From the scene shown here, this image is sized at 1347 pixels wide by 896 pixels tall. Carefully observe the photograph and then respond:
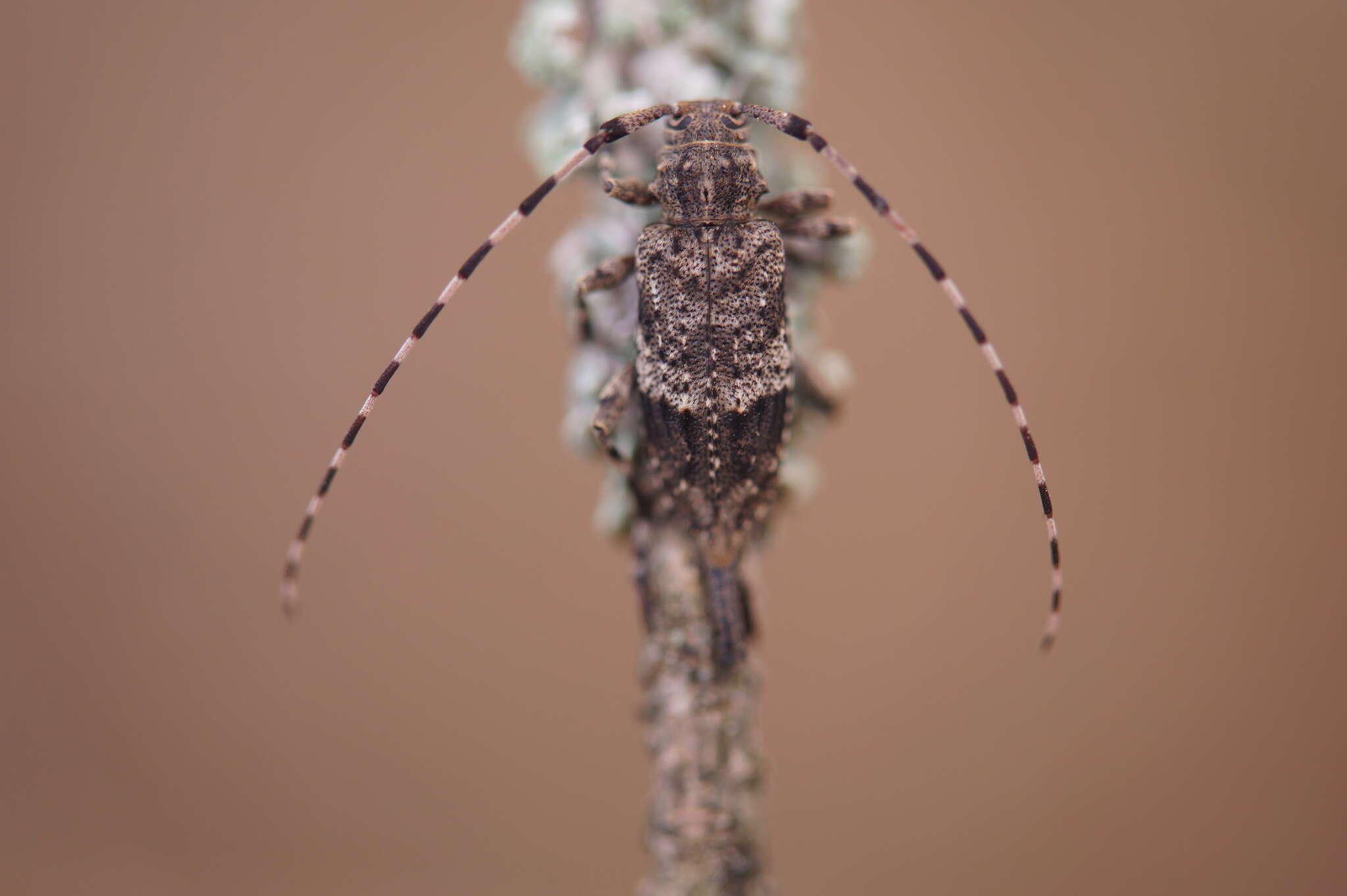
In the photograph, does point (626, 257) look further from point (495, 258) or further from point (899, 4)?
point (899, 4)

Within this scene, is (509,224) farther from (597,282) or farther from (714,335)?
(714,335)

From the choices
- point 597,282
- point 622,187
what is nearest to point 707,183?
point 622,187

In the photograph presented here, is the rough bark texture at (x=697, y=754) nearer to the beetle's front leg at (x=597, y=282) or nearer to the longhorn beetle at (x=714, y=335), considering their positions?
the longhorn beetle at (x=714, y=335)

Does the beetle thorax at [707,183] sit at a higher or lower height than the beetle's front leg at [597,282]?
higher

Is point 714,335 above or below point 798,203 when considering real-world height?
below

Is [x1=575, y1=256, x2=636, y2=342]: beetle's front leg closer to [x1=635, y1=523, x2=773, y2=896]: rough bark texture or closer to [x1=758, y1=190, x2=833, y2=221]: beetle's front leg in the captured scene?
[x1=758, y1=190, x2=833, y2=221]: beetle's front leg

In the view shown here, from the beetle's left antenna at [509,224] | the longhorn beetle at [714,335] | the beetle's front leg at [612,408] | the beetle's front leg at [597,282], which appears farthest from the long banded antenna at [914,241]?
the beetle's front leg at [612,408]

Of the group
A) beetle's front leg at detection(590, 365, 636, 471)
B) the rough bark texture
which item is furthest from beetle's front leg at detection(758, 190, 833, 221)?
the rough bark texture

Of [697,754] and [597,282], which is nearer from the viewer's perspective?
[697,754]
